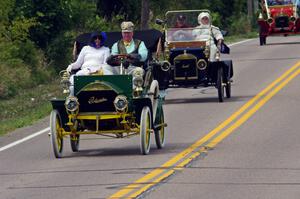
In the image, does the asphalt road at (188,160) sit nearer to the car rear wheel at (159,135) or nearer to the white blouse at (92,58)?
the car rear wheel at (159,135)

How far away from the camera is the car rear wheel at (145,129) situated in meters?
15.2

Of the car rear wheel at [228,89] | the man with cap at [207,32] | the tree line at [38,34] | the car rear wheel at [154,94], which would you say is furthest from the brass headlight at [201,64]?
the car rear wheel at [154,94]

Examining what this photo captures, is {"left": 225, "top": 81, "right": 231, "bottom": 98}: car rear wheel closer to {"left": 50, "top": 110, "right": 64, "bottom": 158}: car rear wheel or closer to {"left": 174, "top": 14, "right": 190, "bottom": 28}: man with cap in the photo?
{"left": 174, "top": 14, "right": 190, "bottom": 28}: man with cap

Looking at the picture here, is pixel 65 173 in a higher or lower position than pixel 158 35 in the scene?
Answer: lower

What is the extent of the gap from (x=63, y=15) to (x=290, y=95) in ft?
41.1

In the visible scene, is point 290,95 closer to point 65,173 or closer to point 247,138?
point 247,138

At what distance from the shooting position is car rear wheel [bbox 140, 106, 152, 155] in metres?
15.2

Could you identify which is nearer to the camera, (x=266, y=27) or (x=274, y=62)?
(x=274, y=62)

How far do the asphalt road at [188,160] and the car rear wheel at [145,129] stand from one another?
0.47 ft

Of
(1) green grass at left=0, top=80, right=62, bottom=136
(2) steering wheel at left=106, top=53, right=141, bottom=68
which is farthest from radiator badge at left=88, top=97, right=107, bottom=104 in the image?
(1) green grass at left=0, top=80, right=62, bottom=136

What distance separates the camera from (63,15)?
35406mm

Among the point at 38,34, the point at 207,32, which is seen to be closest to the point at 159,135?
the point at 207,32

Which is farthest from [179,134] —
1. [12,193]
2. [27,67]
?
[27,67]

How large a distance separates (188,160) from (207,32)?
982cm
